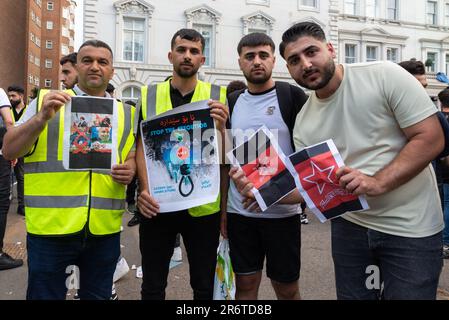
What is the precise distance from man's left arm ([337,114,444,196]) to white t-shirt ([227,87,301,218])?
88cm

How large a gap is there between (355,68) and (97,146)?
5.22ft

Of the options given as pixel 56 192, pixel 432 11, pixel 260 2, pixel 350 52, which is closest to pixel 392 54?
pixel 350 52

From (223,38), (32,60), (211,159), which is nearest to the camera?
(211,159)

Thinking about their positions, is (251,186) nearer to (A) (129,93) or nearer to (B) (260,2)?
(A) (129,93)

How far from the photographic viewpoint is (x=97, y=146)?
7.31ft

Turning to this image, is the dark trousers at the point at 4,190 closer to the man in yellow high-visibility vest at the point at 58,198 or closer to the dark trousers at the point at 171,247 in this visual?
the man in yellow high-visibility vest at the point at 58,198

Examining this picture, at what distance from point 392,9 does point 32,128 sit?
2891cm

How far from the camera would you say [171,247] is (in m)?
2.55

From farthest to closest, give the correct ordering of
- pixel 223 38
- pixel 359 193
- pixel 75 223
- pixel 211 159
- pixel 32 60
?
1. pixel 32 60
2. pixel 223 38
3. pixel 211 159
4. pixel 75 223
5. pixel 359 193

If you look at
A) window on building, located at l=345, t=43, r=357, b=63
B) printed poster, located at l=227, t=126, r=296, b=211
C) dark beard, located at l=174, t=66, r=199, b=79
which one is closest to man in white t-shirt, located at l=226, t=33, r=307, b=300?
printed poster, located at l=227, t=126, r=296, b=211

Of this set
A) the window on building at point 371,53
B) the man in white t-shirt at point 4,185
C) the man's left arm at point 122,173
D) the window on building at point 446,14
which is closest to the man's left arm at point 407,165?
the man's left arm at point 122,173

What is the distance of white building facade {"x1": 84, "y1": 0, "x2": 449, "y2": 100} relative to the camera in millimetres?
20172
